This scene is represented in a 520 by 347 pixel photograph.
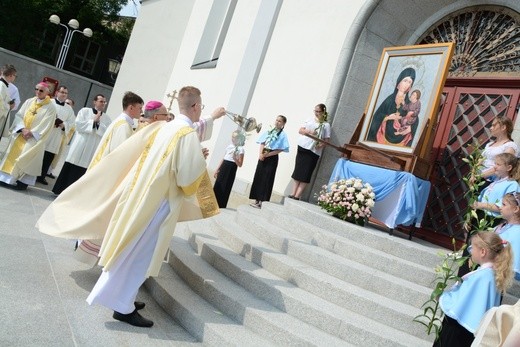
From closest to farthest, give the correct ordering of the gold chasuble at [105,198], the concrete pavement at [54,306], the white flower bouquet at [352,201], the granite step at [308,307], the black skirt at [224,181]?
the concrete pavement at [54,306] → the granite step at [308,307] → the gold chasuble at [105,198] → the white flower bouquet at [352,201] → the black skirt at [224,181]

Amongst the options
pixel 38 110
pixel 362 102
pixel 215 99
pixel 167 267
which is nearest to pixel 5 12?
pixel 215 99

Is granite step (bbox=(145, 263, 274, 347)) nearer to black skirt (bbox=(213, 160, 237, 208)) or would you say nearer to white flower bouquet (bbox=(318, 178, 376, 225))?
white flower bouquet (bbox=(318, 178, 376, 225))

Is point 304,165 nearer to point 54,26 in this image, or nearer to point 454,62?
point 454,62

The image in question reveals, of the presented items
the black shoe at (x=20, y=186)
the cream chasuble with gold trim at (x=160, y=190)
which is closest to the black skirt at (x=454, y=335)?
the cream chasuble with gold trim at (x=160, y=190)

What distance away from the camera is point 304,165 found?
340 inches

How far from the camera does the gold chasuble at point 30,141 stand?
336 inches

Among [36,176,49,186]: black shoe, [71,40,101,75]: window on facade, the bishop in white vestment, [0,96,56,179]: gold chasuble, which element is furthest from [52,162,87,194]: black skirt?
[71,40,101,75]: window on facade

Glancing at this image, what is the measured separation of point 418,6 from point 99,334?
7851mm

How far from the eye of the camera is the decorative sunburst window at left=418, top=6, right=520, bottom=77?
791cm

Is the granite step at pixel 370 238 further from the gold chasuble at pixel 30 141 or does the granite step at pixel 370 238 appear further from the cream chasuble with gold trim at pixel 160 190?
the gold chasuble at pixel 30 141

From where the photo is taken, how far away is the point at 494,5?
8180mm

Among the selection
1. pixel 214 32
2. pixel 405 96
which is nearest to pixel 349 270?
pixel 405 96

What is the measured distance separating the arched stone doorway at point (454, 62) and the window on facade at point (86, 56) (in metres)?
34.0

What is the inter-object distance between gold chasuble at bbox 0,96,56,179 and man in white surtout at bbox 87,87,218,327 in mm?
4854
